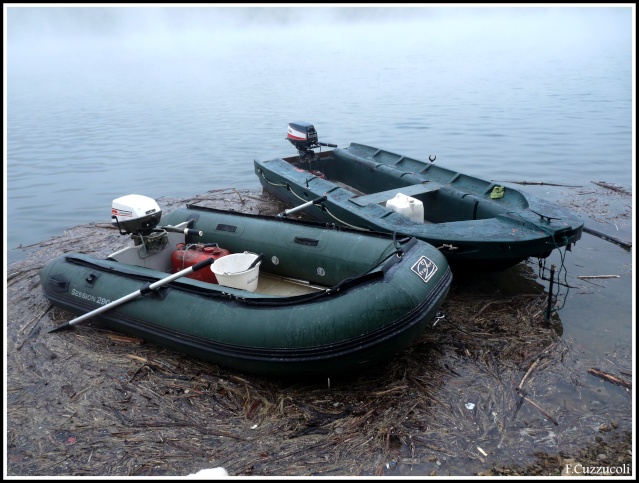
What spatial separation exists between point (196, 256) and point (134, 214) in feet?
3.07

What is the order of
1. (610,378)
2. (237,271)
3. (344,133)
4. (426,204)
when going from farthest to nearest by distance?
(344,133)
(426,204)
(237,271)
(610,378)

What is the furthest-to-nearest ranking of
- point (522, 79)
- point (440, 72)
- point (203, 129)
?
point (440, 72) < point (522, 79) < point (203, 129)

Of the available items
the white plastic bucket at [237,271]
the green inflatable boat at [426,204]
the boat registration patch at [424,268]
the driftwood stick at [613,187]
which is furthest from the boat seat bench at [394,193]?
the driftwood stick at [613,187]

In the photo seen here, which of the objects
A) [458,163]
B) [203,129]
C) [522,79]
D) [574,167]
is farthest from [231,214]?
[522,79]

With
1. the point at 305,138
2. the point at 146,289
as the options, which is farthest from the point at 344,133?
the point at 146,289

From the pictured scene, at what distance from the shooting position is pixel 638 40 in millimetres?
7891

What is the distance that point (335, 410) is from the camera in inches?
196

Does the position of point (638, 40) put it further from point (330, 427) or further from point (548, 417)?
point (330, 427)

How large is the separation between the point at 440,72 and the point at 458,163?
73.9 ft

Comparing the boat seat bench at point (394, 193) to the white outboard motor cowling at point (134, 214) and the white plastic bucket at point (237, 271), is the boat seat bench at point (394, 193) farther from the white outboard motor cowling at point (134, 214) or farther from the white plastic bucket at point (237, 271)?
the white outboard motor cowling at point (134, 214)

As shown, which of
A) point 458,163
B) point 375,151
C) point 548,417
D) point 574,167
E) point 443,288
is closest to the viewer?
point 548,417

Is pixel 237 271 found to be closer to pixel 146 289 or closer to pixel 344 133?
pixel 146 289

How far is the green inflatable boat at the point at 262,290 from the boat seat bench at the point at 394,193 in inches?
61.8

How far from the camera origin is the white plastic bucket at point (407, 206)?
7.55 metres
